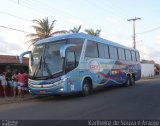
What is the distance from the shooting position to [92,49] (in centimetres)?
1947

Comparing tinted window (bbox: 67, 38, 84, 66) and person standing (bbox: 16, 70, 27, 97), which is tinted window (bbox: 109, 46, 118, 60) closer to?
tinted window (bbox: 67, 38, 84, 66)

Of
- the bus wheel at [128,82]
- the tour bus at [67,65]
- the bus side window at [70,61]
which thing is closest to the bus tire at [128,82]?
the bus wheel at [128,82]

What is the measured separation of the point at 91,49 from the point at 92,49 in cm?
18

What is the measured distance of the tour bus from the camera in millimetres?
16344

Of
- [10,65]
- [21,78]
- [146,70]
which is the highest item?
[10,65]

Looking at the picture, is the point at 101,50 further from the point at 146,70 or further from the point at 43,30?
the point at 146,70

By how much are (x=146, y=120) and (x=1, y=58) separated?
15702 mm

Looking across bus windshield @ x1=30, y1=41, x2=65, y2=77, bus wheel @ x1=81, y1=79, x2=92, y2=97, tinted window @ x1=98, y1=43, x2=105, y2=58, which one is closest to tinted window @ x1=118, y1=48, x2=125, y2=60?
tinted window @ x1=98, y1=43, x2=105, y2=58

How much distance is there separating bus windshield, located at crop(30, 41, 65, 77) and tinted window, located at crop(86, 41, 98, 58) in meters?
2.37

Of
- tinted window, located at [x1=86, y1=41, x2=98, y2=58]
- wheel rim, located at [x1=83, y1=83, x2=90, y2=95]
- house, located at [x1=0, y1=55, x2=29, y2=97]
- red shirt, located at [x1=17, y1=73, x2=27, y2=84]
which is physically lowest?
wheel rim, located at [x1=83, y1=83, x2=90, y2=95]

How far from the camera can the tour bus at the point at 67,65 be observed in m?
16.3

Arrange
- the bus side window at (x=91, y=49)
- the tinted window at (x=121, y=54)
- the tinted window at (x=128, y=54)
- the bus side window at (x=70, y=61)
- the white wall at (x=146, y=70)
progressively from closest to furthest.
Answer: the bus side window at (x=70, y=61), the bus side window at (x=91, y=49), the tinted window at (x=121, y=54), the tinted window at (x=128, y=54), the white wall at (x=146, y=70)

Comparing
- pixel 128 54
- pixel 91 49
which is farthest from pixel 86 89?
pixel 128 54

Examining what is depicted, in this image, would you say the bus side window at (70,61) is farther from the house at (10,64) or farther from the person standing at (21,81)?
the house at (10,64)
